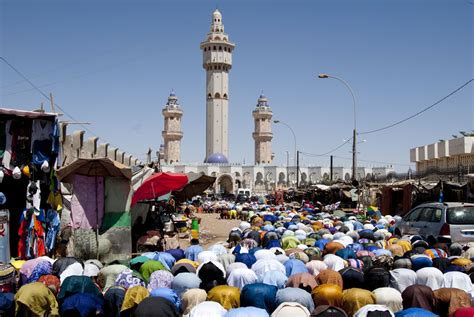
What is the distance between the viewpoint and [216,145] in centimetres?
9131

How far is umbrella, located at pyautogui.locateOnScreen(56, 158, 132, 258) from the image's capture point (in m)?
10.4

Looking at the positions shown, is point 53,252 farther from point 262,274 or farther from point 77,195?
point 262,274

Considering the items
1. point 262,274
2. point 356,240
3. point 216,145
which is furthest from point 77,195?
point 216,145

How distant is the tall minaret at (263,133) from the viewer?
321ft

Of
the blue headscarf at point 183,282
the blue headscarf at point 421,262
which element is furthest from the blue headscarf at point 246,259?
the blue headscarf at point 421,262

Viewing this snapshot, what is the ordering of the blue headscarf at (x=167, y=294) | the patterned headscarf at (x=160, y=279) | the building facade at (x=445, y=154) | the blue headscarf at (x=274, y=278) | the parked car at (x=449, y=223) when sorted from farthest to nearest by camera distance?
the building facade at (x=445, y=154) < the parked car at (x=449, y=223) < the blue headscarf at (x=274, y=278) < the patterned headscarf at (x=160, y=279) < the blue headscarf at (x=167, y=294)

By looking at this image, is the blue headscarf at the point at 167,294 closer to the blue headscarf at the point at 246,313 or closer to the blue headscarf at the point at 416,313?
the blue headscarf at the point at 246,313

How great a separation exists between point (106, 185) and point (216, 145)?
8058 centimetres

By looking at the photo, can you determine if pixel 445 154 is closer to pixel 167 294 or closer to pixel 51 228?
pixel 51 228

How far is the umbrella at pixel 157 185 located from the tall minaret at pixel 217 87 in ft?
251

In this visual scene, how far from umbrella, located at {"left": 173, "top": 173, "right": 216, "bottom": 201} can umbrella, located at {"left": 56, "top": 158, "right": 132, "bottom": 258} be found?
21.7 feet

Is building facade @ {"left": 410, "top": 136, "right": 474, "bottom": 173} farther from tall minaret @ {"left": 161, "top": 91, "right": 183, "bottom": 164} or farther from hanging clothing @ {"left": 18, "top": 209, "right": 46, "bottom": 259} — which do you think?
tall minaret @ {"left": 161, "top": 91, "right": 183, "bottom": 164}

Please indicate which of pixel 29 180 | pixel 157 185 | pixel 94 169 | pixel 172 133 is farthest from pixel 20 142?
pixel 172 133

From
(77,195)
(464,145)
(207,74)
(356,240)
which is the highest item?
(207,74)
